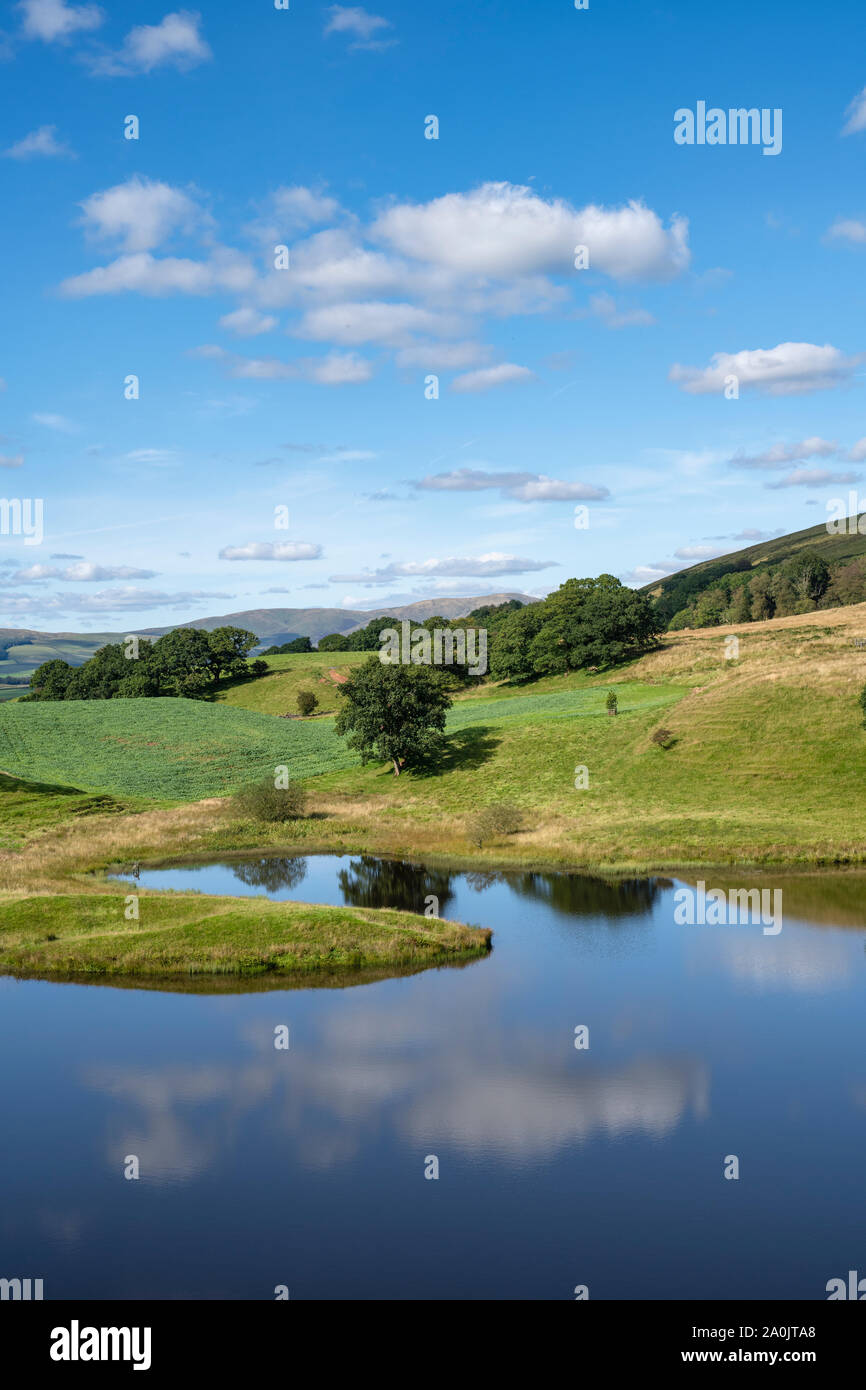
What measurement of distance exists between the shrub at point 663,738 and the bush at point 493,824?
17029mm

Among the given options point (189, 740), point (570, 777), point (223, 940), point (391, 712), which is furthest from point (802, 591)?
point (223, 940)

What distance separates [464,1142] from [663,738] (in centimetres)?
5447

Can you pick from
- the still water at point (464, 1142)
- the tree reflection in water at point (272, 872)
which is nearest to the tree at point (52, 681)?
the tree reflection in water at point (272, 872)

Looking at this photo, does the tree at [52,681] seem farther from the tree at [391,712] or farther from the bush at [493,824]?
the bush at [493,824]

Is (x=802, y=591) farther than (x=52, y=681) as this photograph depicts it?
Yes

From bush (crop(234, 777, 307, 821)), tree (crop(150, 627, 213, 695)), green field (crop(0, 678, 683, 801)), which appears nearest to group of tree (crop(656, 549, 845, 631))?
green field (crop(0, 678, 683, 801))

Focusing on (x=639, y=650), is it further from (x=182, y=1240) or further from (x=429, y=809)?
(x=182, y=1240)

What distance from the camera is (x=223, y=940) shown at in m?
39.5

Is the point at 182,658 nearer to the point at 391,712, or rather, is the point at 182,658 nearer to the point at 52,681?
the point at 52,681

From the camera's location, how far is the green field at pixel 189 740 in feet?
285

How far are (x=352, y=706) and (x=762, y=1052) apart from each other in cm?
5458
